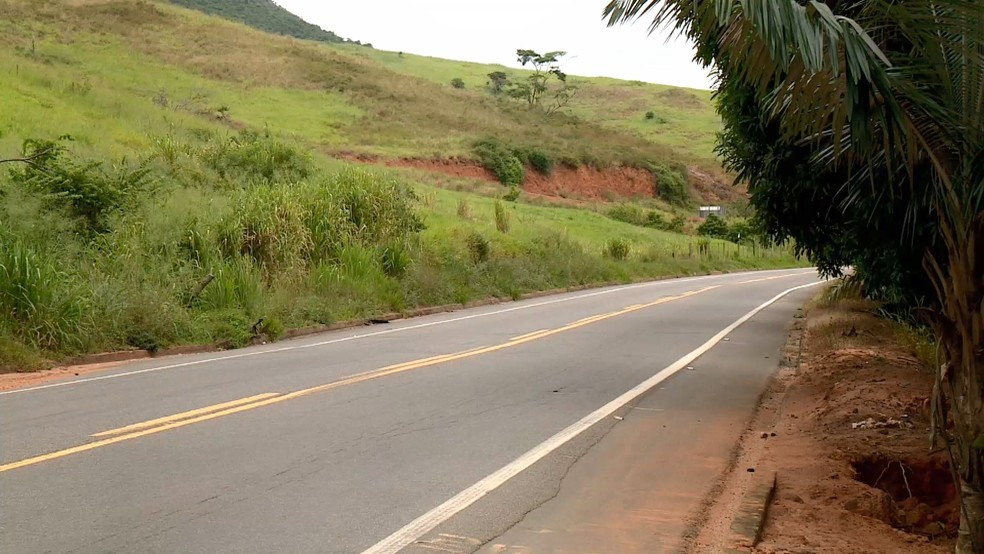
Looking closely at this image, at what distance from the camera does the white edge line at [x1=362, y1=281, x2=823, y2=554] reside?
223 inches

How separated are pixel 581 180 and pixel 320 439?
2601 inches

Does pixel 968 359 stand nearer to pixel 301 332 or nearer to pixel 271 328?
pixel 271 328

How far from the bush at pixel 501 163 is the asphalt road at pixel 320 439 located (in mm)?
49086

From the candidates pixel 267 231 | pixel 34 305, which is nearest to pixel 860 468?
pixel 34 305

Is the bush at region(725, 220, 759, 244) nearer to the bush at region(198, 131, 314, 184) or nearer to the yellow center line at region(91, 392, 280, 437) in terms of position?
the bush at region(198, 131, 314, 184)

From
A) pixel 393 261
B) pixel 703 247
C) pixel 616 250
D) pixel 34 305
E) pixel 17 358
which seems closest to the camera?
pixel 17 358

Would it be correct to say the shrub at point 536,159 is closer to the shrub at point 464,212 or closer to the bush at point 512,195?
the bush at point 512,195

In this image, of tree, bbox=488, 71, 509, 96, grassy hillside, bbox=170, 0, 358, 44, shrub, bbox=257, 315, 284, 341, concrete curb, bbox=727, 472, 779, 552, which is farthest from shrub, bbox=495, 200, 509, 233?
grassy hillside, bbox=170, 0, 358, 44

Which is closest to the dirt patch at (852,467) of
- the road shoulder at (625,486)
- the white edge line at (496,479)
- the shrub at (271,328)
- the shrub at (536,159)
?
the road shoulder at (625,486)

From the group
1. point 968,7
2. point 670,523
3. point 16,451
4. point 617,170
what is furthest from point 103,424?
point 617,170

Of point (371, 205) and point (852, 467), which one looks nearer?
point (852, 467)

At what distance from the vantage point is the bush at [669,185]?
7956 centimetres

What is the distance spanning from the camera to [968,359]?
17.0 feet

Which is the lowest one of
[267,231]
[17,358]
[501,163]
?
[17,358]
